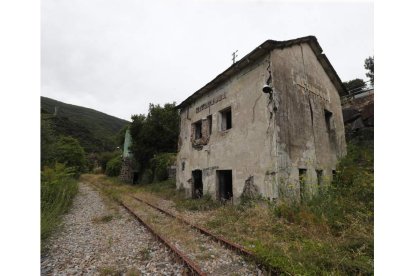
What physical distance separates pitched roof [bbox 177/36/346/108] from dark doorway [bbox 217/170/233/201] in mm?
4440

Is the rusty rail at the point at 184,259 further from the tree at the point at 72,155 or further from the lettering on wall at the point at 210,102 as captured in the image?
the tree at the point at 72,155

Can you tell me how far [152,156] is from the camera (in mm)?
21906

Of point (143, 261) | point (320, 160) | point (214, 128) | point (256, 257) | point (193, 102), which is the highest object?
point (193, 102)

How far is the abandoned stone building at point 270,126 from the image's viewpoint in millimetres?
7344

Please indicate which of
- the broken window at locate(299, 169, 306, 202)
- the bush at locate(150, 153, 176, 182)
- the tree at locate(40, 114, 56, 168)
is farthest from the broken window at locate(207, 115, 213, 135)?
the tree at locate(40, 114, 56, 168)

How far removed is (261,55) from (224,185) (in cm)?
593

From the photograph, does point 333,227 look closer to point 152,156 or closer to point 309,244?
point 309,244

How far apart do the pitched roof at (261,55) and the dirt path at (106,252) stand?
716cm

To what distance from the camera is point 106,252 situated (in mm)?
4438

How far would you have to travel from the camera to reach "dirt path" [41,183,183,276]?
3654 mm

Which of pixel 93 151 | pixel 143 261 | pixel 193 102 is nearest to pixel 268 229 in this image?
pixel 143 261

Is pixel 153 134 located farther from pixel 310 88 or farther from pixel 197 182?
pixel 310 88

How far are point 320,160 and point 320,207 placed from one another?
3.41m

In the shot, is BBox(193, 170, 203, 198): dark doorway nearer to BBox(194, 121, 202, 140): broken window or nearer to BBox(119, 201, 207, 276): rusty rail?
BBox(194, 121, 202, 140): broken window
